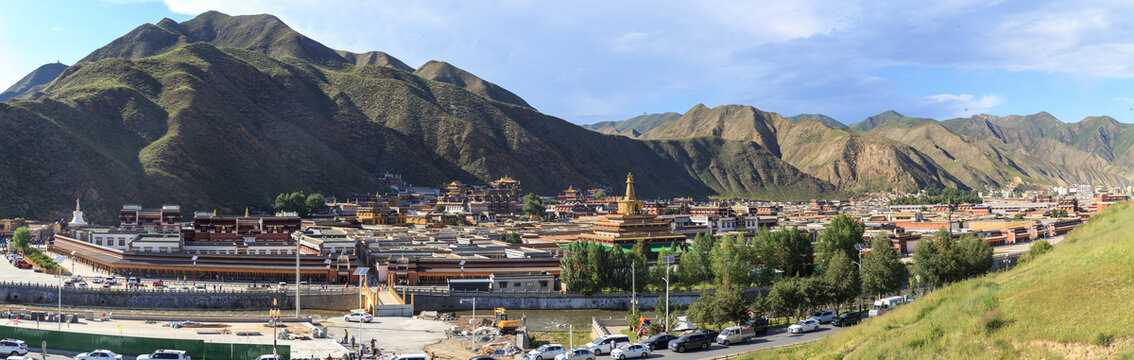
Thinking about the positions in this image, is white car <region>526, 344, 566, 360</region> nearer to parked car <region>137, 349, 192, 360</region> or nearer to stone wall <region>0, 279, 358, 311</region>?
parked car <region>137, 349, 192, 360</region>

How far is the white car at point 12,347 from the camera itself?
1457 inches

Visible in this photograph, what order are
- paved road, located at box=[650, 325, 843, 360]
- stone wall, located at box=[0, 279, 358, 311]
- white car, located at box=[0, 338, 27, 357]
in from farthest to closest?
stone wall, located at box=[0, 279, 358, 311] → white car, located at box=[0, 338, 27, 357] → paved road, located at box=[650, 325, 843, 360]

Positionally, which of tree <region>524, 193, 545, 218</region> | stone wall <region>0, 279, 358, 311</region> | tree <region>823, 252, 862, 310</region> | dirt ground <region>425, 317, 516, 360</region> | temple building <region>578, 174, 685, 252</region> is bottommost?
dirt ground <region>425, 317, 516, 360</region>

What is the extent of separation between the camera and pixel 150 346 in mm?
37875

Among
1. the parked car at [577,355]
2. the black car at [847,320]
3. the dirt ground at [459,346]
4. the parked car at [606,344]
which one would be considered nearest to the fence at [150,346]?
the dirt ground at [459,346]

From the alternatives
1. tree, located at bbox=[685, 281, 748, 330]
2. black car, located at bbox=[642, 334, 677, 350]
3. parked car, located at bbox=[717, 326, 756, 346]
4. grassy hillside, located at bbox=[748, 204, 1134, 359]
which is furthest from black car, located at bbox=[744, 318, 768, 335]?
grassy hillside, located at bbox=[748, 204, 1134, 359]

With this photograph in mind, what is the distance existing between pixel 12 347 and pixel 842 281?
47292 mm

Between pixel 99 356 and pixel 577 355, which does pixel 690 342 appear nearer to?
pixel 577 355

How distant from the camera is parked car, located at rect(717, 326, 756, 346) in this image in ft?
126

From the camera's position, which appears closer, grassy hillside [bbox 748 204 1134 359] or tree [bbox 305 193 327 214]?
grassy hillside [bbox 748 204 1134 359]

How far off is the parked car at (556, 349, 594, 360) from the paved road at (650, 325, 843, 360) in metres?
2.83

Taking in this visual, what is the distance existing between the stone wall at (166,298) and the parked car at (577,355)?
114 ft

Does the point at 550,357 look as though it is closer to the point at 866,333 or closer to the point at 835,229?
the point at 866,333

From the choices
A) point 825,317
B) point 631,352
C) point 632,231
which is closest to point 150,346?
point 631,352
